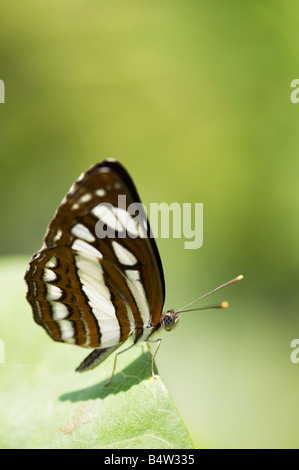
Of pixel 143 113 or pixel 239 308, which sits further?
pixel 143 113

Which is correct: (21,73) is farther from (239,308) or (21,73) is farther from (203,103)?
(239,308)

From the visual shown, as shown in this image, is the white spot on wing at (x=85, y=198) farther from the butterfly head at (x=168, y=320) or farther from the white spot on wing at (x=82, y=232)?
the butterfly head at (x=168, y=320)

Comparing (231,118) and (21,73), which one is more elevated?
(21,73)

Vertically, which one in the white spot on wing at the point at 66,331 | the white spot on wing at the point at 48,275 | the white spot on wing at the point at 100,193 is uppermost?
the white spot on wing at the point at 100,193

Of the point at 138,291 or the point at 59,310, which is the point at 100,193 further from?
the point at 59,310

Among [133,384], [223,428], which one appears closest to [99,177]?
[133,384]

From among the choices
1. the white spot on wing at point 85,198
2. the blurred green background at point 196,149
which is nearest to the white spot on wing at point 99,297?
the white spot on wing at point 85,198
